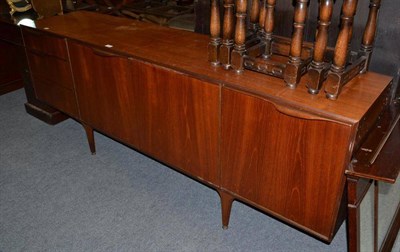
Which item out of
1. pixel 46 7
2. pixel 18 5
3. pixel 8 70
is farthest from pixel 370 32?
Result: pixel 8 70

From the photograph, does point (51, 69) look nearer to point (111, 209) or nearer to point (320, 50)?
point (111, 209)

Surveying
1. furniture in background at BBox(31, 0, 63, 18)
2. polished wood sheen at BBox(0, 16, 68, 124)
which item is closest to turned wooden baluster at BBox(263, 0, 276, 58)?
polished wood sheen at BBox(0, 16, 68, 124)

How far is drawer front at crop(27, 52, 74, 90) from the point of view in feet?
6.44

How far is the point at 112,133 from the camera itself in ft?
6.29

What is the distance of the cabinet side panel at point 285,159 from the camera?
1155mm

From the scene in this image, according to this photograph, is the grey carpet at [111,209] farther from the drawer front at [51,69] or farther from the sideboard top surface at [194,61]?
the sideboard top surface at [194,61]

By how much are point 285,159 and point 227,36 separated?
0.51 meters

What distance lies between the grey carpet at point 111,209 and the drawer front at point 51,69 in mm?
450

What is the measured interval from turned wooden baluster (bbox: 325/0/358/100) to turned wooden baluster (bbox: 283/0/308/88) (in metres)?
0.11

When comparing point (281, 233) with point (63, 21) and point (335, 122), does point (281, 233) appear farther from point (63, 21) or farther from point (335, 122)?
point (63, 21)

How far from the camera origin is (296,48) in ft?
4.03

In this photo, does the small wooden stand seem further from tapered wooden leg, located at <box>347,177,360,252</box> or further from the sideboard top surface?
tapered wooden leg, located at <box>347,177,360,252</box>

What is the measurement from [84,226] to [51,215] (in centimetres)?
20

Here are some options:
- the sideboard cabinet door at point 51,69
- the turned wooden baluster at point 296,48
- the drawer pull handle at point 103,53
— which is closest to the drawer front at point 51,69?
the sideboard cabinet door at point 51,69
